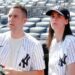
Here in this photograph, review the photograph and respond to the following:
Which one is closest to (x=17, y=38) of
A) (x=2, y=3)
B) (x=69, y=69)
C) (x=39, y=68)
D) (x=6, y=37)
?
(x=6, y=37)

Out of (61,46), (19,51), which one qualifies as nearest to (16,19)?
(19,51)

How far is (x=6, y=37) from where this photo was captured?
146cm

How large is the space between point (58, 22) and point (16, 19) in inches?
9.3

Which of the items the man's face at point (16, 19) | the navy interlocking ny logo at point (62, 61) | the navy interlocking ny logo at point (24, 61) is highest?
the man's face at point (16, 19)

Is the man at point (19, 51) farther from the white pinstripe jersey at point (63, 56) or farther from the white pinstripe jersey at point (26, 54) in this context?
the white pinstripe jersey at point (63, 56)

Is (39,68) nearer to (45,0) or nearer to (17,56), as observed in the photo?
(17,56)

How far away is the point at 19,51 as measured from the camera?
1.44 m

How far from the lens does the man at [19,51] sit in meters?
1.43

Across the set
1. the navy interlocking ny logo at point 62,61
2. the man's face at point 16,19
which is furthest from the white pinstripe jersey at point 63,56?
the man's face at point 16,19

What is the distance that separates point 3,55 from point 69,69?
0.37 m

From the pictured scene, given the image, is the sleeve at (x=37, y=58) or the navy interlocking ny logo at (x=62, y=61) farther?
the sleeve at (x=37, y=58)

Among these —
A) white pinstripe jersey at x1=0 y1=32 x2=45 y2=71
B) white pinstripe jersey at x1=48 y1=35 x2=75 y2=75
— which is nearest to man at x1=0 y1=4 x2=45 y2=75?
white pinstripe jersey at x1=0 y1=32 x2=45 y2=71

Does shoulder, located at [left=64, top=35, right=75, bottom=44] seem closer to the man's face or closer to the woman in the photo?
Answer: the woman

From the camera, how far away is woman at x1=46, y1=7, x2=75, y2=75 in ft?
4.38
